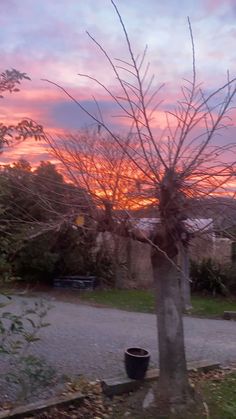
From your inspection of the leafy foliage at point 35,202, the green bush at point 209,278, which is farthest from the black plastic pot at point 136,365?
the green bush at point 209,278

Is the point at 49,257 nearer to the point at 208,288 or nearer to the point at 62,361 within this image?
the point at 208,288

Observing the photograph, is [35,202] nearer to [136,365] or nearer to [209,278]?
[136,365]

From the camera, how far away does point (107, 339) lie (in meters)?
9.81

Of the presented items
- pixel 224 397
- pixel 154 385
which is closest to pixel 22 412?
pixel 154 385

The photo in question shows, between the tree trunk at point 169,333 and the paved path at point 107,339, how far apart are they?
1.45 m

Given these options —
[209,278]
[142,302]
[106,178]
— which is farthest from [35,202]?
[209,278]

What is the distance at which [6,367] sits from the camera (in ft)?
23.2

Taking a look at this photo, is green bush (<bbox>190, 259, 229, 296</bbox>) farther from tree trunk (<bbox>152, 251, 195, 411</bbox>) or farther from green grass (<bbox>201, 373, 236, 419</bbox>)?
tree trunk (<bbox>152, 251, 195, 411</bbox>)

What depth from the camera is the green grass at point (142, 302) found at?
566 inches

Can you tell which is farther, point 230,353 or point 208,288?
point 208,288

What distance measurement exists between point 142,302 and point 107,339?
542cm

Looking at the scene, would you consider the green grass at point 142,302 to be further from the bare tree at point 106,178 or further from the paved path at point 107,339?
the bare tree at point 106,178

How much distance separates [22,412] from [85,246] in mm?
12141

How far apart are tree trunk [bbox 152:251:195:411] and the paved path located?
1450 millimetres
